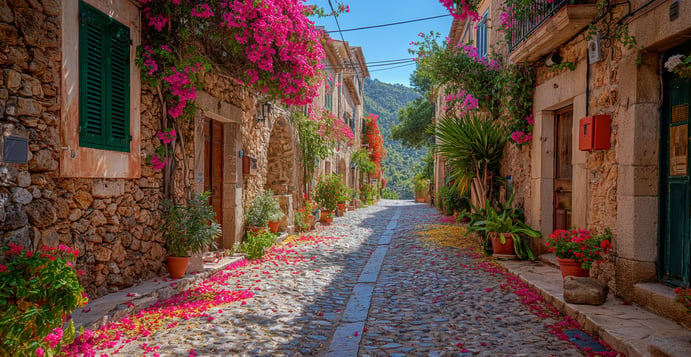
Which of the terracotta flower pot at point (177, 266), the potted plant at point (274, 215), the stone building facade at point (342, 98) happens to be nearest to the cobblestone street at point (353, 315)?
the terracotta flower pot at point (177, 266)

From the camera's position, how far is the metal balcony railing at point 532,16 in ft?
16.6

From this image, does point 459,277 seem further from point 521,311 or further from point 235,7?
point 235,7

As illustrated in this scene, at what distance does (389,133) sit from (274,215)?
4200 centimetres

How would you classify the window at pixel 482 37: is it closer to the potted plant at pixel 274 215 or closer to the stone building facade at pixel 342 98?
the stone building facade at pixel 342 98

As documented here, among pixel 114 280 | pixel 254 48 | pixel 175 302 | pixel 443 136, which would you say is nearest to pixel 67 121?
pixel 114 280

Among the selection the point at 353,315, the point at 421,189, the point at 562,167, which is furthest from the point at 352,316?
the point at 421,189

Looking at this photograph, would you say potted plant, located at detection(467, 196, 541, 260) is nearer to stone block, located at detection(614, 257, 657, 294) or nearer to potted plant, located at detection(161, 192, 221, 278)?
stone block, located at detection(614, 257, 657, 294)

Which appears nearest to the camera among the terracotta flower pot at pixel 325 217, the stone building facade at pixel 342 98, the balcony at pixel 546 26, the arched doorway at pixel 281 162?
the balcony at pixel 546 26

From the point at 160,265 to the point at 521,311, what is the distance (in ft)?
13.0

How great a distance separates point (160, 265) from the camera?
4852mm

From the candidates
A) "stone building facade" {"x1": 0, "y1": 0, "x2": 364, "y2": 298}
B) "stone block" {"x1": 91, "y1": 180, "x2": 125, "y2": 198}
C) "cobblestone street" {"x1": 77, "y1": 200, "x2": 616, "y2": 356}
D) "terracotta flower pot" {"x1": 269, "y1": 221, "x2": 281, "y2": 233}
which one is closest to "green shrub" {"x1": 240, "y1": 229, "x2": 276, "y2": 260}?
"cobblestone street" {"x1": 77, "y1": 200, "x2": 616, "y2": 356}

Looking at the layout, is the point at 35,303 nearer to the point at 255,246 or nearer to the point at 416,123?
the point at 255,246

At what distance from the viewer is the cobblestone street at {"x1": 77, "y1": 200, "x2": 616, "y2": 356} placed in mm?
3135

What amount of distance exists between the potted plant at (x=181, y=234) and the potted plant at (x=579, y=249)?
3961 millimetres
